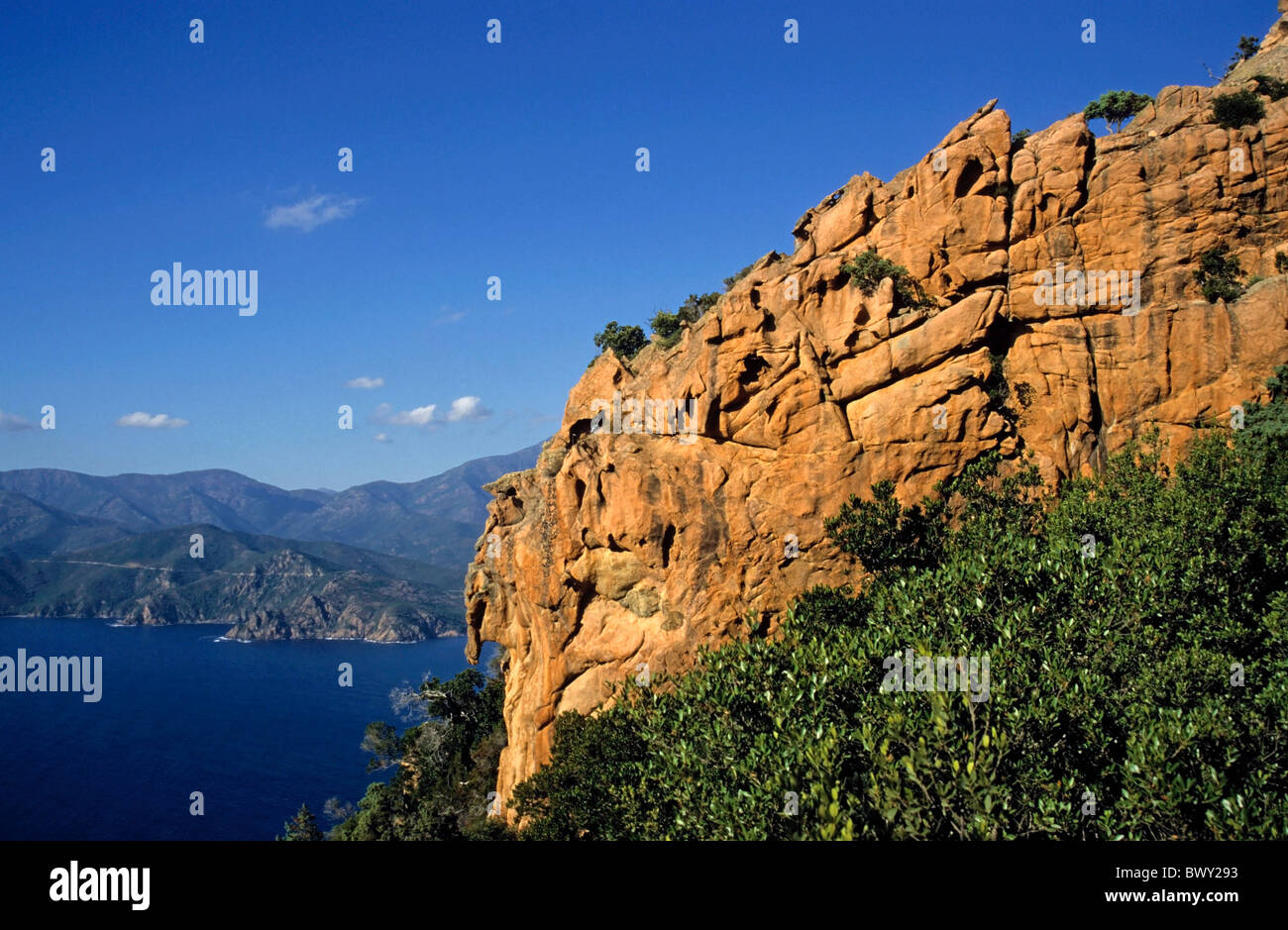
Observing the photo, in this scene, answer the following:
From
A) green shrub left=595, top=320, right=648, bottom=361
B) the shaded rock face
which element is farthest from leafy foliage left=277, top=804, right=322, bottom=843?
green shrub left=595, top=320, right=648, bottom=361

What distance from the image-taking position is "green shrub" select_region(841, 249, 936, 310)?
3641cm

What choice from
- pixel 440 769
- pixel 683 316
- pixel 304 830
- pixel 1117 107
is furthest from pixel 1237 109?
pixel 304 830

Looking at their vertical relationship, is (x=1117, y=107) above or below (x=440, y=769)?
above

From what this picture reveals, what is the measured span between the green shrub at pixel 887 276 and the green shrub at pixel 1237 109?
649 inches

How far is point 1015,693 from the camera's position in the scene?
19.3m

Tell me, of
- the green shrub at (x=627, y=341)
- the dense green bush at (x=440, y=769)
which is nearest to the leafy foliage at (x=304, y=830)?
the dense green bush at (x=440, y=769)

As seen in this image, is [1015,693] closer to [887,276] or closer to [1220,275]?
[887,276]

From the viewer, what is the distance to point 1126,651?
22406 millimetres

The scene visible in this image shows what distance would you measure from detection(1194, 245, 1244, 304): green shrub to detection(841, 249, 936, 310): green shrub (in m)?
12.0

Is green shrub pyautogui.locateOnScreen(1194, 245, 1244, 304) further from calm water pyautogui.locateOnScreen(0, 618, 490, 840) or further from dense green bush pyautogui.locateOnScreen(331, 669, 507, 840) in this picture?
calm water pyautogui.locateOnScreen(0, 618, 490, 840)

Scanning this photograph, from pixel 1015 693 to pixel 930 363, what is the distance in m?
18.8

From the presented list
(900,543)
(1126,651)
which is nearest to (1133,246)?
(900,543)
